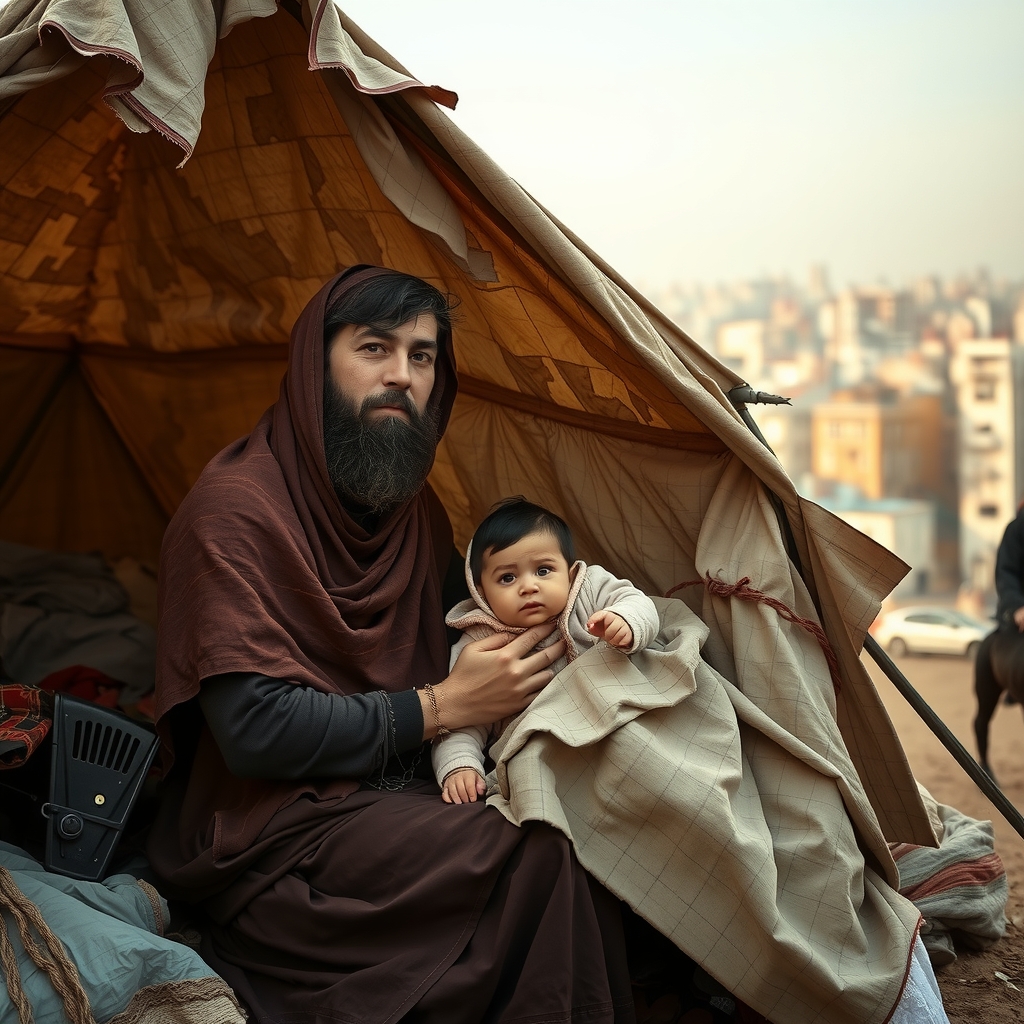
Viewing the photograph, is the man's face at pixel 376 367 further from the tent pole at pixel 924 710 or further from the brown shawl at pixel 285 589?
the tent pole at pixel 924 710

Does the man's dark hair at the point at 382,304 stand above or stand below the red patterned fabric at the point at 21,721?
above

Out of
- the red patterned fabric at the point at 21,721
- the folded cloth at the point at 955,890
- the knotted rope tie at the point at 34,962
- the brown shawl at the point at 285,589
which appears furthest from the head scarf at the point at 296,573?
the folded cloth at the point at 955,890

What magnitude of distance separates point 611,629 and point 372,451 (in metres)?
0.76

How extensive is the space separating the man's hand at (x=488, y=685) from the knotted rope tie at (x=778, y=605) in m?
0.46

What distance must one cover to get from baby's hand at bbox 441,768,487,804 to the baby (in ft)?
0.17

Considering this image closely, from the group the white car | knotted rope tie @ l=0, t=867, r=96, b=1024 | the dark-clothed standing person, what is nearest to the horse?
the dark-clothed standing person

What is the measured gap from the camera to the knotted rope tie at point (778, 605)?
2551 mm

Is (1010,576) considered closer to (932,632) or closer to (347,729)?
(347,729)

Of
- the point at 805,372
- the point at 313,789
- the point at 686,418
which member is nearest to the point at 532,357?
the point at 686,418

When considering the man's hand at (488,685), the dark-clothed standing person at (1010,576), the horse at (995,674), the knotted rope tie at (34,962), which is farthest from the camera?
the dark-clothed standing person at (1010,576)

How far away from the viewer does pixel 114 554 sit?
4.40 meters

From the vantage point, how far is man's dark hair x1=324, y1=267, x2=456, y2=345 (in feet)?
8.79

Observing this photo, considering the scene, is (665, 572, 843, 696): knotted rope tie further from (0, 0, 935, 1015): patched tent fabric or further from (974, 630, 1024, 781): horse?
(974, 630, 1024, 781): horse

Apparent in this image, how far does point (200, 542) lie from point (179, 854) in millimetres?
756
